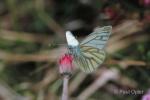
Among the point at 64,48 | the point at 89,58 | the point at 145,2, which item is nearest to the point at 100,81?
the point at 64,48

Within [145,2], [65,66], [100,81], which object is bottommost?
[65,66]

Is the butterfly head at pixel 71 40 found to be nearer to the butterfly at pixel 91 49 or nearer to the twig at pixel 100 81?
the butterfly at pixel 91 49

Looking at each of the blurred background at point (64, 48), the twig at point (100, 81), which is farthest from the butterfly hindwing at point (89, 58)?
the twig at point (100, 81)

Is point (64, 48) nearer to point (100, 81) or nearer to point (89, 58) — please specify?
point (100, 81)

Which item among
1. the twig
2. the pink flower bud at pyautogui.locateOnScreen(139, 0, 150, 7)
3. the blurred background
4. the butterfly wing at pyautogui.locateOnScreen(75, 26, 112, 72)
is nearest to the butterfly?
the butterfly wing at pyautogui.locateOnScreen(75, 26, 112, 72)

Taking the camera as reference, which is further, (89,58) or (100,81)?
(100,81)

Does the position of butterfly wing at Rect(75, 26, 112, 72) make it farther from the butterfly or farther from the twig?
the twig
